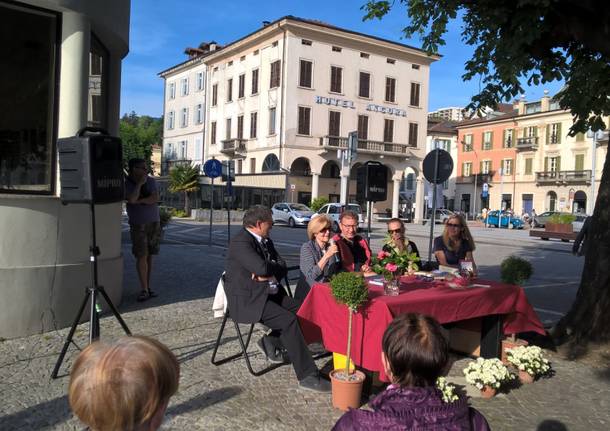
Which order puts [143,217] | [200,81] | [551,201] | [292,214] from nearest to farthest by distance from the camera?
[143,217]
[292,214]
[200,81]
[551,201]

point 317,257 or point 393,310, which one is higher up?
point 317,257

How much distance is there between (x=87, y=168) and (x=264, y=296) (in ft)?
6.04

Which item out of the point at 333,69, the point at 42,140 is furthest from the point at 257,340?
the point at 333,69

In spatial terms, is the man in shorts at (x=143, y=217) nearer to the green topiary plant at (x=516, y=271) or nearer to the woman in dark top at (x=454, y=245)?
the woman in dark top at (x=454, y=245)

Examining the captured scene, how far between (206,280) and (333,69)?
3753 centimetres

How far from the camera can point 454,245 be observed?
7.45m

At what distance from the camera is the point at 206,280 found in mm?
10250

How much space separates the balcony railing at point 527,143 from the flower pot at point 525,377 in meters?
64.6

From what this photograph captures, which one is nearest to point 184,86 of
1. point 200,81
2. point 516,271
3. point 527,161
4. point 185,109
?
point 185,109

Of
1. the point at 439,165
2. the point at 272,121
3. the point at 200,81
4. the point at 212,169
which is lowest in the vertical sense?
the point at 439,165

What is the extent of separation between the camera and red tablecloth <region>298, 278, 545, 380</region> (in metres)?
4.50

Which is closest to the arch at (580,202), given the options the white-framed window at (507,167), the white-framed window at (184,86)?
A: the white-framed window at (507,167)

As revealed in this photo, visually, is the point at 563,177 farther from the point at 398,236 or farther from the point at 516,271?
the point at 516,271

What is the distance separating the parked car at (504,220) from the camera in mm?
44719
